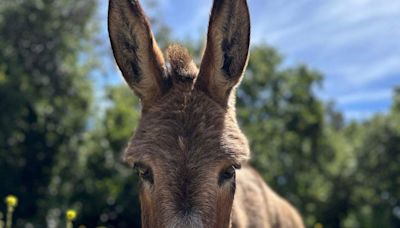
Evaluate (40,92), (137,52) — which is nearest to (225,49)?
(137,52)

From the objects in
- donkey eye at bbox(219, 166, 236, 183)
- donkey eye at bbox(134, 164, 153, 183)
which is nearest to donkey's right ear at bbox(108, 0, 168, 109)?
donkey eye at bbox(134, 164, 153, 183)

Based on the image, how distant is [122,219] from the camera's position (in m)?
27.8

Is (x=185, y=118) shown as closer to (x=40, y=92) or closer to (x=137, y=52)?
(x=137, y=52)

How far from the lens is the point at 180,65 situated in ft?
15.1

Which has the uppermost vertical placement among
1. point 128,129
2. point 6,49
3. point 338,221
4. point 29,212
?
point 6,49

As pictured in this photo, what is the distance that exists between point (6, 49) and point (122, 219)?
10.6 m

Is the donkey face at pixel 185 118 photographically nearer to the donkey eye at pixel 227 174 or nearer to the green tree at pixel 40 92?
the donkey eye at pixel 227 174

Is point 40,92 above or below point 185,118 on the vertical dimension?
above

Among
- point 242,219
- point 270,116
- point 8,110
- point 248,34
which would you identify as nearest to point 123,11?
point 248,34

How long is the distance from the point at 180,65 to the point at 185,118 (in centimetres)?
72

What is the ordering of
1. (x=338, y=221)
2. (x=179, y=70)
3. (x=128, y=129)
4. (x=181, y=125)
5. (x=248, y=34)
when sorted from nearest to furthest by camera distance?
(x=181, y=125), (x=248, y=34), (x=179, y=70), (x=128, y=129), (x=338, y=221)

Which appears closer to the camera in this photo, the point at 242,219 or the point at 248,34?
the point at 248,34

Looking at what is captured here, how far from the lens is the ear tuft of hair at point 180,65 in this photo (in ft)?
14.8

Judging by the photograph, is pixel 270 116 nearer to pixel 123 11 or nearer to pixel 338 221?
pixel 338 221
